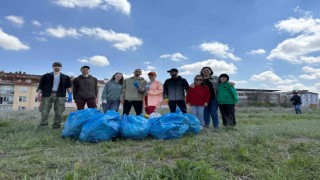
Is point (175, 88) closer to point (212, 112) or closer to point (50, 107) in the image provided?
point (212, 112)

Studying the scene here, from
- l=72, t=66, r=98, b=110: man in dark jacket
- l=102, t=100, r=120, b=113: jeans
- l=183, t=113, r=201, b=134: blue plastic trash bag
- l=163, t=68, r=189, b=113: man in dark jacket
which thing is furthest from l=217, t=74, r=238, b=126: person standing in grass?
l=72, t=66, r=98, b=110: man in dark jacket

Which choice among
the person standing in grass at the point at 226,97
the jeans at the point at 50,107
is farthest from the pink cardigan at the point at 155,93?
the jeans at the point at 50,107

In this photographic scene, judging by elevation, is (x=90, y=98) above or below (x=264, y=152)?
above

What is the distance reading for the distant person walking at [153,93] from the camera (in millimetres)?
6070

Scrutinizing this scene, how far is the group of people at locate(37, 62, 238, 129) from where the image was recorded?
6.00 metres

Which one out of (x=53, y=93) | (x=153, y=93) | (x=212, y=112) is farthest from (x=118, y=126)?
(x=212, y=112)

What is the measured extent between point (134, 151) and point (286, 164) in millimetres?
1858

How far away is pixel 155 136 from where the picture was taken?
15.1 ft

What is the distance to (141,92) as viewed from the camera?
239 inches

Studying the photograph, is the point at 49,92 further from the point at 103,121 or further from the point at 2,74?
the point at 2,74

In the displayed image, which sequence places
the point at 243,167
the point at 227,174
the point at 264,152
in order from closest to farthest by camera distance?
the point at 227,174 < the point at 243,167 < the point at 264,152

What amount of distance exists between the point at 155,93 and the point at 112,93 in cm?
101

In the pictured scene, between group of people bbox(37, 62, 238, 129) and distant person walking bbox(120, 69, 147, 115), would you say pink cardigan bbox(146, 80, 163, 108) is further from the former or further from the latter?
distant person walking bbox(120, 69, 147, 115)

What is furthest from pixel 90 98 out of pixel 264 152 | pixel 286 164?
pixel 286 164
